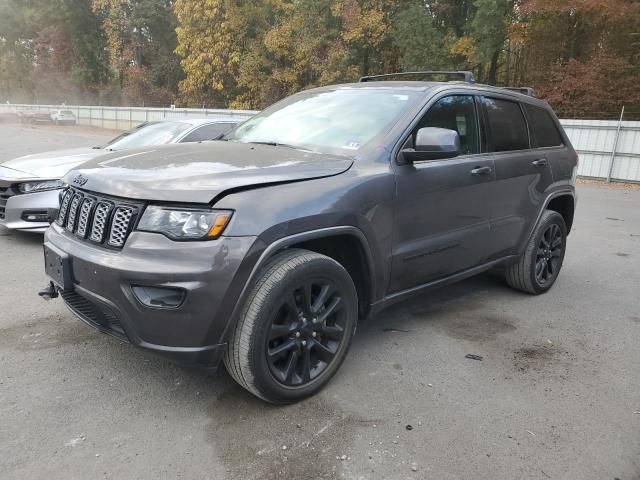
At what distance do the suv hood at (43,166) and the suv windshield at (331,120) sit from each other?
270 centimetres

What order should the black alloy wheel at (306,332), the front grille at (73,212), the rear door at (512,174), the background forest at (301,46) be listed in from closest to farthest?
the black alloy wheel at (306,332), the front grille at (73,212), the rear door at (512,174), the background forest at (301,46)

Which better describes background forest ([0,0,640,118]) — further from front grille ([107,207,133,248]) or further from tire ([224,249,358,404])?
Answer: front grille ([107,207,133,248])

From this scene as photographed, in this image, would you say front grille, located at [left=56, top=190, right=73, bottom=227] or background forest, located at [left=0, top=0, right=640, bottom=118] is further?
background forest, located at [left=0, top=0, right=640, bottom=118]

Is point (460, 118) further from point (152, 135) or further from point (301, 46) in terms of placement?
point (301, 46)

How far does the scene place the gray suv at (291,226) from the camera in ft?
8.30

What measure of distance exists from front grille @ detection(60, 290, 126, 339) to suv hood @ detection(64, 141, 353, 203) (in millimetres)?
573

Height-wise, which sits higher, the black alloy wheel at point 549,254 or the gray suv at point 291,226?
the gray suv at point 291,226

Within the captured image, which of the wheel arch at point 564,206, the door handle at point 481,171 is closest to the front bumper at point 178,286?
the door handle at point 481,171

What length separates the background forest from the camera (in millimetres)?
19766

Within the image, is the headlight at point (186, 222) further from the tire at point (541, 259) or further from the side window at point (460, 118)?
the tire at point (541, 259)

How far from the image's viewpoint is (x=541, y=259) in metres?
4.97

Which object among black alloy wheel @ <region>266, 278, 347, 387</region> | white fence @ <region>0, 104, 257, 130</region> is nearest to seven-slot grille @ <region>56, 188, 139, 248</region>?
black alloy wheel @ <region>266, 278, 347, 387</region>

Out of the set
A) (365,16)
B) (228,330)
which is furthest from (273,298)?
(365,16)

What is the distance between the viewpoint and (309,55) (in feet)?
102
